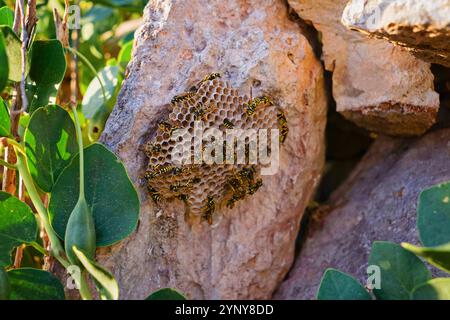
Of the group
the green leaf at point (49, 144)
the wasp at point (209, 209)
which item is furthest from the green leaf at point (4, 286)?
the wasp at point (209, 209)

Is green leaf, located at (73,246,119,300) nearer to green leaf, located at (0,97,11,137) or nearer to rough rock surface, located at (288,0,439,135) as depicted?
green leaf, located at (0,97,11,137)

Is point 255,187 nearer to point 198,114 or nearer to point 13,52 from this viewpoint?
point 198,114

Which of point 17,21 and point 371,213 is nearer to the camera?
point 17,21

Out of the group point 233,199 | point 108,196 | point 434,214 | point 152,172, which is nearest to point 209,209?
point 233,199

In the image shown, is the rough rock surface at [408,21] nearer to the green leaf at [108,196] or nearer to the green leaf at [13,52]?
the green leaf at [108,196]
